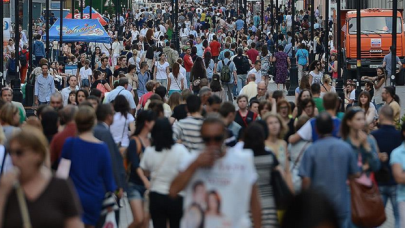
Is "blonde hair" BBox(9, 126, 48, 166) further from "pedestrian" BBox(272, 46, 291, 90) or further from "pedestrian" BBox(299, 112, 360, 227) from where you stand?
"pedestrian" BBox(272, 46, 291, 90)

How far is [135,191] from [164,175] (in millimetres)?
948

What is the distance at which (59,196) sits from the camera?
6172 millimetres

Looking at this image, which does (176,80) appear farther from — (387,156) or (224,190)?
(224,190)

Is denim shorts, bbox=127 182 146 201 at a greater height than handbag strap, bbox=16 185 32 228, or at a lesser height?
lesser

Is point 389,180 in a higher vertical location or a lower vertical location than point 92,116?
lower

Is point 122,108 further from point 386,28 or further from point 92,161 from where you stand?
point 386,28

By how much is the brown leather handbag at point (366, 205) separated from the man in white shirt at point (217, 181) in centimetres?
254

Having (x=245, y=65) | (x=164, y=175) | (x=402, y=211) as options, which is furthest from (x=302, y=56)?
(x=164, y=175)

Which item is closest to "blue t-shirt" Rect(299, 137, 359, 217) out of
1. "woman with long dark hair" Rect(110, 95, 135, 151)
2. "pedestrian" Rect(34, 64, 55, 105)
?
"woman with long dark hair" Rect(110, 95, 135, 151)

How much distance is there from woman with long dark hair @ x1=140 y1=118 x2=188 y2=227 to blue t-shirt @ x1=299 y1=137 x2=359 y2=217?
3.35 ft

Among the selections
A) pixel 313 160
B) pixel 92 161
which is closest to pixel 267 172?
pixel 313 160

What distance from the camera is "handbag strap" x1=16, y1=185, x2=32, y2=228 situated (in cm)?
616

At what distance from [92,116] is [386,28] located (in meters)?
29.8

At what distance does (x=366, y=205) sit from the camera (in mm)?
9875
